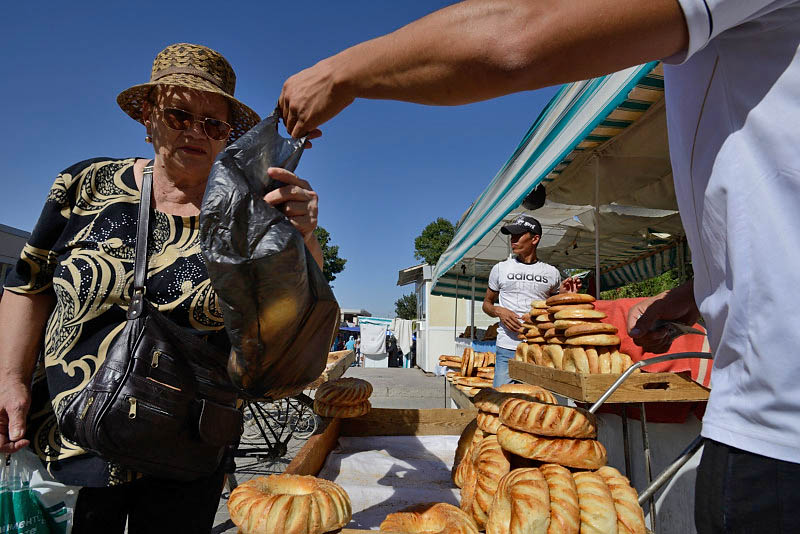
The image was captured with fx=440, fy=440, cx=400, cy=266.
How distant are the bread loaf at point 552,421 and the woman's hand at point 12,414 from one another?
5.37 feet

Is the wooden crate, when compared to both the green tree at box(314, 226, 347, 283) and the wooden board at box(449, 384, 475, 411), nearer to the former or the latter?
the wooden board at box(449, 384, 475, 411)

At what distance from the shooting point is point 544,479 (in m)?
1.28

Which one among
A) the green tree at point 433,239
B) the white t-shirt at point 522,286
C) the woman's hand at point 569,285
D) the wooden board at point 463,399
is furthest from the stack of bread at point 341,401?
the green tree at point 433,239

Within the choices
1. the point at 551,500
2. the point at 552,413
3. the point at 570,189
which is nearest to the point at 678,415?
the point at 552,413

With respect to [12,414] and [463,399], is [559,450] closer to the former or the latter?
[12,414]

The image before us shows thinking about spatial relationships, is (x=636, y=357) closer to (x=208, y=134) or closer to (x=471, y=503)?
(x=471, y=503)

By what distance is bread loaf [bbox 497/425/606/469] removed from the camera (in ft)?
4.65

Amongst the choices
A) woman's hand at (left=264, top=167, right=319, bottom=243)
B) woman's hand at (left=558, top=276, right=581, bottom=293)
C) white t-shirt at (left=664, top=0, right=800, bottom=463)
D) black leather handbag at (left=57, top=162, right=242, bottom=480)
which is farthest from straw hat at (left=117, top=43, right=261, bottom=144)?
woman's hand at (left=558, top=276, right=581, bottom=293)

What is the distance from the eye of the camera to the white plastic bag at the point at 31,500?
4.69ft

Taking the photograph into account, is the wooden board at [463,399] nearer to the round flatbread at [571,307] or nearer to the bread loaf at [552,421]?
the round flatbread at [571,307]

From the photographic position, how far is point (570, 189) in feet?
15.7

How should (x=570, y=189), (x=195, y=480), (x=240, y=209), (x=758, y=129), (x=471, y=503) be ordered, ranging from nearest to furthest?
(x=758, y=129)
(x=240, y=209)
(x=195, y=480)
(x=471, y=503)
(x=570, y=189)

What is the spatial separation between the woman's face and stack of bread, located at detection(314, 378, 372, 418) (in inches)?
61.9

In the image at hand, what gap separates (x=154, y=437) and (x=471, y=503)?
1.07 m
